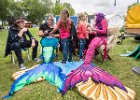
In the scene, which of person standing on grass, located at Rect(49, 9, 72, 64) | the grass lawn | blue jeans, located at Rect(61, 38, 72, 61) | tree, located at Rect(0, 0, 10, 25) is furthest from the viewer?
tree, located at Rect(0, 0, 10, 25)

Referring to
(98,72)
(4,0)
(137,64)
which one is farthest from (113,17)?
(98,72)

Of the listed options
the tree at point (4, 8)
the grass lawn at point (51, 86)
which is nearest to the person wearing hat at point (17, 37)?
the grass lawn at point (51, 86)

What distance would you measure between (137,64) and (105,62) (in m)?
1.00

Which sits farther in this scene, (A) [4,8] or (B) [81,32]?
(A) [4,8]

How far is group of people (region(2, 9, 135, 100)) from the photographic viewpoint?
17.5 ft

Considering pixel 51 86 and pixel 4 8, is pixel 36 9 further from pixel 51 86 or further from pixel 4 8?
pixel 51 86

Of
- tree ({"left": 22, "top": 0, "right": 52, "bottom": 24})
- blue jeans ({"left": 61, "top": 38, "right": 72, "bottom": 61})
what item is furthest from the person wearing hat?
tree ({"left": 22, "top": 0, "right": 52, "bottom": 24})

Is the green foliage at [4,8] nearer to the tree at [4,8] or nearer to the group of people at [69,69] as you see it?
the tree at [4,8]

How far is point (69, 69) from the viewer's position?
7.02 metres

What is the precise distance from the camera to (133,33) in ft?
48.9

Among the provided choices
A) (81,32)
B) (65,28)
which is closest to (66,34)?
(65,28)

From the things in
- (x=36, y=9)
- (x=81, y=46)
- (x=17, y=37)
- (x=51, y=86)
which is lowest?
(x=51, y=86)

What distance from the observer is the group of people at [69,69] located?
17.5ft

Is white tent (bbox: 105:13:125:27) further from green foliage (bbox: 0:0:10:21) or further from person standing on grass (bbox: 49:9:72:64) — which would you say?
person standing on grass (bbox: 49:9:72:64)
